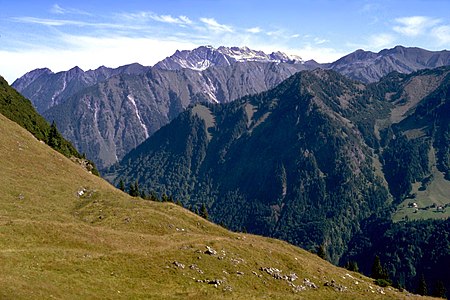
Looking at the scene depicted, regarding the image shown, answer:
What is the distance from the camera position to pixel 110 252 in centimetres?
6456

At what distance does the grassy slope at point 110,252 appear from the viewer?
2094 inches

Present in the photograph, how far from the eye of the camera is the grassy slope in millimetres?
53197

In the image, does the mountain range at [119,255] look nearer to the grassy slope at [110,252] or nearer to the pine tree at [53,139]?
the grassy slope at [110,252]

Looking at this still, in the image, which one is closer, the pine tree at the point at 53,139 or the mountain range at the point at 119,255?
the mountain range at the point at 119,255

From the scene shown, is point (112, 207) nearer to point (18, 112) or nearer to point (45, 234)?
point (45, 234)

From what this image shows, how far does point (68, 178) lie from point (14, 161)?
1297 cm

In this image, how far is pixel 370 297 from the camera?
71375mm

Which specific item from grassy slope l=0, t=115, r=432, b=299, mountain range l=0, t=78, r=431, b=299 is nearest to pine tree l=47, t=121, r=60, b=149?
mountain range l=0, t=78, r=431, b=299

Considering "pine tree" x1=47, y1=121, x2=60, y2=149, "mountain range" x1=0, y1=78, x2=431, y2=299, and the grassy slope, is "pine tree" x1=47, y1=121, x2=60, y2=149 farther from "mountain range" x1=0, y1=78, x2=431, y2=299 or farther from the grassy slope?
the grassy slope

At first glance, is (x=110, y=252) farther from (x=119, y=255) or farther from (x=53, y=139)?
(x=53, y=139)

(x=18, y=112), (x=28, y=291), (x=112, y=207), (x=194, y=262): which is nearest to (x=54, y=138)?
(x=18, y=112)

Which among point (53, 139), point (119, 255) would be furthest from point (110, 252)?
point (53, 139)

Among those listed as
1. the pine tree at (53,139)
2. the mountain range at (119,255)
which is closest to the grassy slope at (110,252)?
the mountain range at (119,255)

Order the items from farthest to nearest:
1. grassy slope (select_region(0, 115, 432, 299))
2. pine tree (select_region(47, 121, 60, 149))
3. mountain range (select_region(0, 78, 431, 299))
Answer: pine tree (select_region(47, 121, 60, 149)) → mountain range (select_region(0, 78, 431, 299)) → grassy slope (select_region(0, 115, 432, 299))
